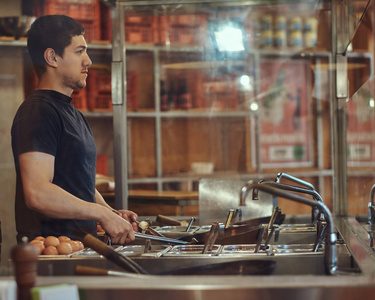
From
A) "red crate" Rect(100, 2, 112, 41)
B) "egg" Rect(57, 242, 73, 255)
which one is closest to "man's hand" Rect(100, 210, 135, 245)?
"egg" Rect(57, 242, 73, 255)

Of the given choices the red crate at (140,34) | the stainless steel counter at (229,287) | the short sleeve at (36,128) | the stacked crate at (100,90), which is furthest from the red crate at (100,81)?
the stainless steel counter at (229,287)

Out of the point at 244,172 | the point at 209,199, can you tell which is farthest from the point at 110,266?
the point at 244,172

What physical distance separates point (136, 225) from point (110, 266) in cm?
52

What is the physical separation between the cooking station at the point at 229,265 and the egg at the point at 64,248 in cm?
3

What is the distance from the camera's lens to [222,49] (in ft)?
11.0

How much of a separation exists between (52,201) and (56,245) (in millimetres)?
151

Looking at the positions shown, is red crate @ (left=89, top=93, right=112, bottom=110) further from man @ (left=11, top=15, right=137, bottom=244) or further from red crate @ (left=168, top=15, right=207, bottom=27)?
man @ (left=11, top=15, right=137, bottom=244)

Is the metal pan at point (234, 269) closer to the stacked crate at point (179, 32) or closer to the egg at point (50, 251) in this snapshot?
the egg at point (50, 251)

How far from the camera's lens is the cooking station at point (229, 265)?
1.02m

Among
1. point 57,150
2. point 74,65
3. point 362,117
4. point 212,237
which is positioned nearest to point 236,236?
point 212,237

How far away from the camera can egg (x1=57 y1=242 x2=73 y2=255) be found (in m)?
1.45

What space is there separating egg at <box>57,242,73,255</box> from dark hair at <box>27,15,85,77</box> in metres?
0.62

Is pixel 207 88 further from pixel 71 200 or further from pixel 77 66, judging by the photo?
pixel 71 200

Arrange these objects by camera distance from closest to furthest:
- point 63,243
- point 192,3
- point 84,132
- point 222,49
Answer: point 63,243
point 84,132
point 192,3
point 222,49
